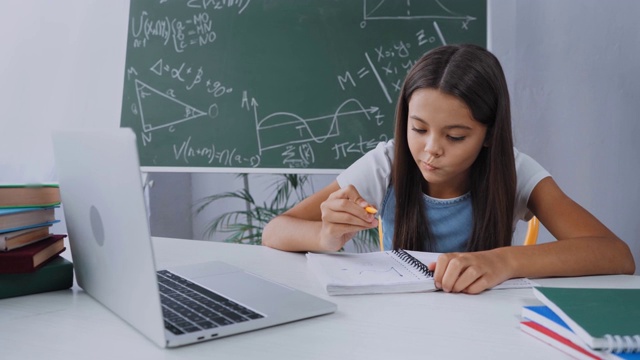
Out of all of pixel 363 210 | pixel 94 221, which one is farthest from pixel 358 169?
Answer: pixel 94 221

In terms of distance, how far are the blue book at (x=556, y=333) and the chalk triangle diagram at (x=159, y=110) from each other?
1.99m

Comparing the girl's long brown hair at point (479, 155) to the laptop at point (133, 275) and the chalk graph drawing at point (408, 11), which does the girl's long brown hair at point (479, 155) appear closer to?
the laptop at point (133, 275)

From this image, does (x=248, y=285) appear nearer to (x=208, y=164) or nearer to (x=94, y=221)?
(x=94, y=221)

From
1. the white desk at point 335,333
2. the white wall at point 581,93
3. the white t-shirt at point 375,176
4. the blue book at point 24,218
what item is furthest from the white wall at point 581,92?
the blue book at point 24,218

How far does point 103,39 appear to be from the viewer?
299 cm

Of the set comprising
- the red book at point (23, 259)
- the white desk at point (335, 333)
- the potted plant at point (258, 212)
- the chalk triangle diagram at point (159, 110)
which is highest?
the chalk triangle diagram at point (159, 110)

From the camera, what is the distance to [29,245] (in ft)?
3.37

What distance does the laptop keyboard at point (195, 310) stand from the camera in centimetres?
77

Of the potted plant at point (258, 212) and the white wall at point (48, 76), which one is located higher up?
the white wall at point (48, 76)

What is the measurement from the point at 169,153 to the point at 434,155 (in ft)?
5.24

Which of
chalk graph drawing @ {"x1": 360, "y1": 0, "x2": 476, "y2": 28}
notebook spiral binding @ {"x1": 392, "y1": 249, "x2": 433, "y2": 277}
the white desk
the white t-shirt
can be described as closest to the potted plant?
chalk graph drawing @ {"x1": 360, "y1": 0, "x2": 476, "y2": 28}

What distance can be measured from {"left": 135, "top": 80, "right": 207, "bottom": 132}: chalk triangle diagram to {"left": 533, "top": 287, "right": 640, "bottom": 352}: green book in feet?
6.54

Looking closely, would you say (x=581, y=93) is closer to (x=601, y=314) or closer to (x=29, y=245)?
(x=601, y=314)

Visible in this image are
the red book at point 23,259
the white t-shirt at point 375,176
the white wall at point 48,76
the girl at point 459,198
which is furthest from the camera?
the white wall at point 48,76
